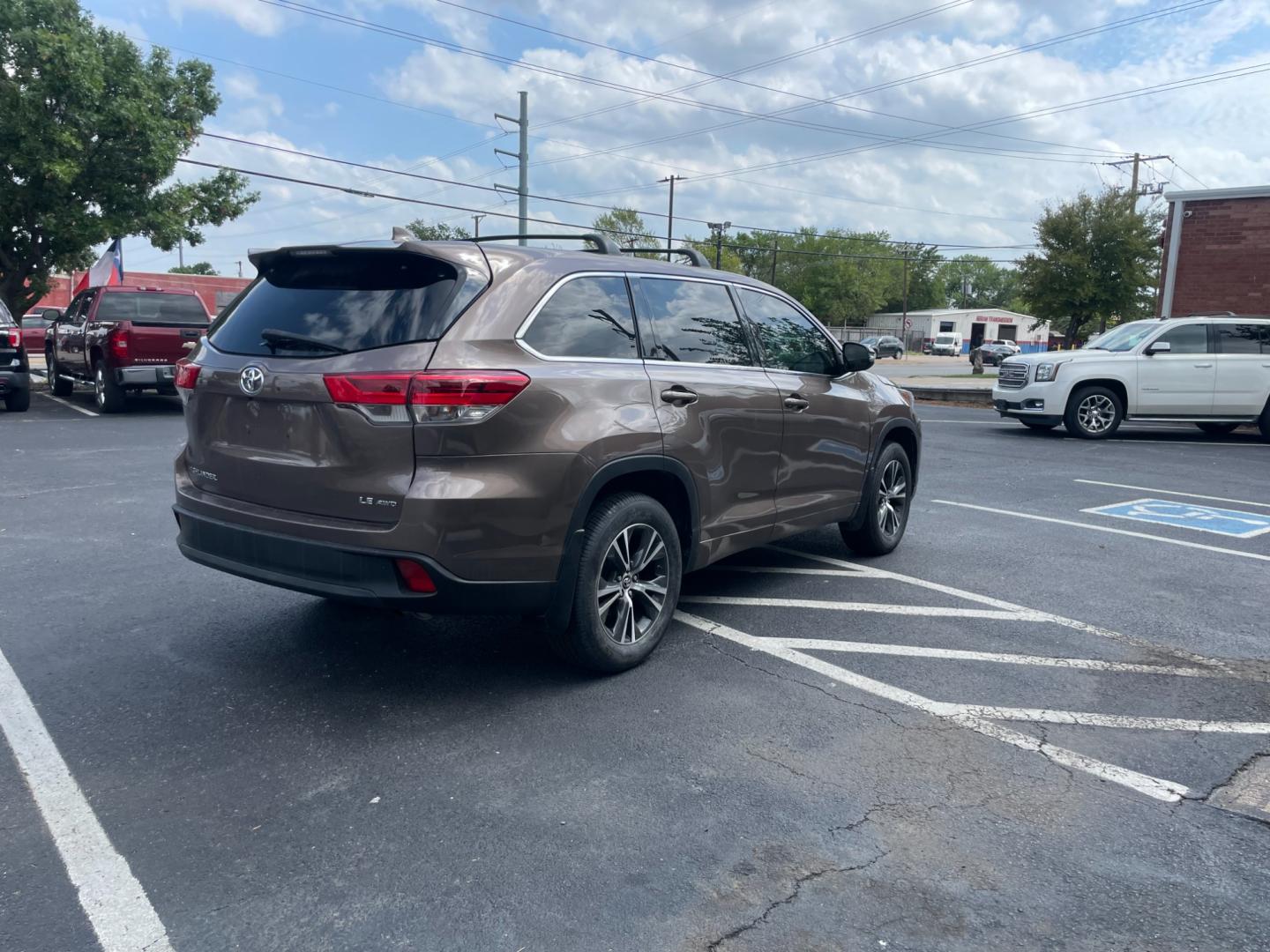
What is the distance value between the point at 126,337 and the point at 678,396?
485 inches

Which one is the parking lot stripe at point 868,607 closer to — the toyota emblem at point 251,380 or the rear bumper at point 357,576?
the rear bumper at point 357,576

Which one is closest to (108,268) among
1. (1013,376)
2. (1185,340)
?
(1013,376)

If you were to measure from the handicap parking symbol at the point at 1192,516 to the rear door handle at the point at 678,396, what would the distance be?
5523 millimetres

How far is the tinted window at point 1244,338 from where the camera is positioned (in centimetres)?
1477

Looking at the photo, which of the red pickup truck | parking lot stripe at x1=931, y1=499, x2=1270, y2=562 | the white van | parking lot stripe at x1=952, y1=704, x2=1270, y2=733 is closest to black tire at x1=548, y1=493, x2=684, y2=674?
parking lot stripe at x1=952, y1=704, x2=1270, y2=733

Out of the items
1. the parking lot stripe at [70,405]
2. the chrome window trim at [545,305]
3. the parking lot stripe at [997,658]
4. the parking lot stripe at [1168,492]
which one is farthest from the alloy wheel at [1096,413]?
the parking lot stripe at [70,405]

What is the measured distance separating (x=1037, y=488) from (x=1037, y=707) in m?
6.35

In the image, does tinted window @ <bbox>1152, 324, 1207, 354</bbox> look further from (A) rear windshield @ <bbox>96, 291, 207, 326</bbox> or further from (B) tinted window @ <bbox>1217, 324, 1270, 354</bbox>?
(A) rear windshield @ <bbox>96, 291, 207, 326</bbox>

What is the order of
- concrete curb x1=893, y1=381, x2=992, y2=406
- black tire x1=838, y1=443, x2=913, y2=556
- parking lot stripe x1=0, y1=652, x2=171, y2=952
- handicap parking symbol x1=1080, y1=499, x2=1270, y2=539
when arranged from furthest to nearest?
concrete curb x1=893, y1=381, x2=992, y2=406, handicap parking symbol x1=1080, y1=499, x2=1270, y2=539, black tire x1=838, y1=443, x2=913, y2=556, parking lot stripe x1=0, y1=652, x2=171, y2=952

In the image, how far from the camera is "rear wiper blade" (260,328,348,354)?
3.84 meters

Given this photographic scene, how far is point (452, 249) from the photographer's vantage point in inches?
155

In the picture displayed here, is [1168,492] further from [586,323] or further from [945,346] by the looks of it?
[945,346]

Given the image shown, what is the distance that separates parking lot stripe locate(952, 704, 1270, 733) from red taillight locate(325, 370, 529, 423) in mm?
2370

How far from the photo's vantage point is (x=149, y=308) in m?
15.3
